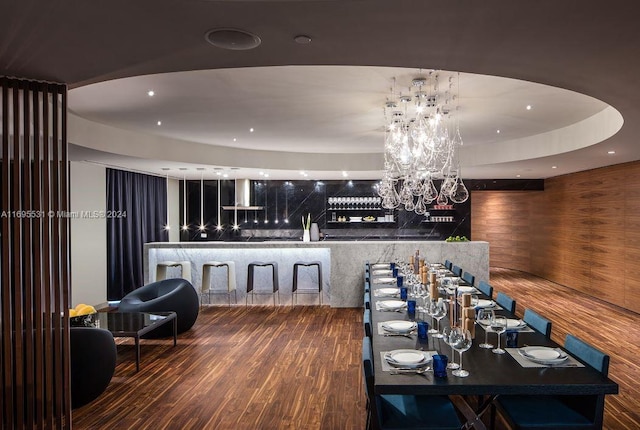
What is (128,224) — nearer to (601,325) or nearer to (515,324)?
(515,324)

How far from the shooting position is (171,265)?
7910mm

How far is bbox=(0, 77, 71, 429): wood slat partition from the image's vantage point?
2867 mm

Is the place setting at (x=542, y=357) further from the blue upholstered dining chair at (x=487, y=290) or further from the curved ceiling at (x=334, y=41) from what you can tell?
the blue upholstered dining chair at (x=487, y=290)

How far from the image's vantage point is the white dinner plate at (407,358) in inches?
102

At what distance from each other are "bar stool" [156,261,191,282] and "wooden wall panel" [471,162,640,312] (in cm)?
739

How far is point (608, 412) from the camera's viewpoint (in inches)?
145

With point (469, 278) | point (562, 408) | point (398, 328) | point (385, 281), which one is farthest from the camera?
point (469, 278)

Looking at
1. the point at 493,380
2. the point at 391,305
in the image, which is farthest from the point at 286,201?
the point at 493,380

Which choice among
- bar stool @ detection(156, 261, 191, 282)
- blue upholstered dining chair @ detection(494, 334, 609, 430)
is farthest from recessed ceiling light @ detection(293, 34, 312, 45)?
bar stool @ detection(156, 261, 191, 282)

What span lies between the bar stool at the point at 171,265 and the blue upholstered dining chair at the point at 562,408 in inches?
248

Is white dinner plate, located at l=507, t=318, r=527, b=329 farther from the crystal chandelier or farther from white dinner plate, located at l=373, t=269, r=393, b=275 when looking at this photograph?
white dinner plate, located at l=373, t=269, r=393, b=275

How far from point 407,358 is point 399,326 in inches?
26.5

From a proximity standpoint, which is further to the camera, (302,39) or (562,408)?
(562,408)

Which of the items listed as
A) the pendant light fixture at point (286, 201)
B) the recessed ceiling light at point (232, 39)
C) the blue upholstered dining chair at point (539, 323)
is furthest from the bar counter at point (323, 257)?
the recessed ceiling light at point (232, 39)
